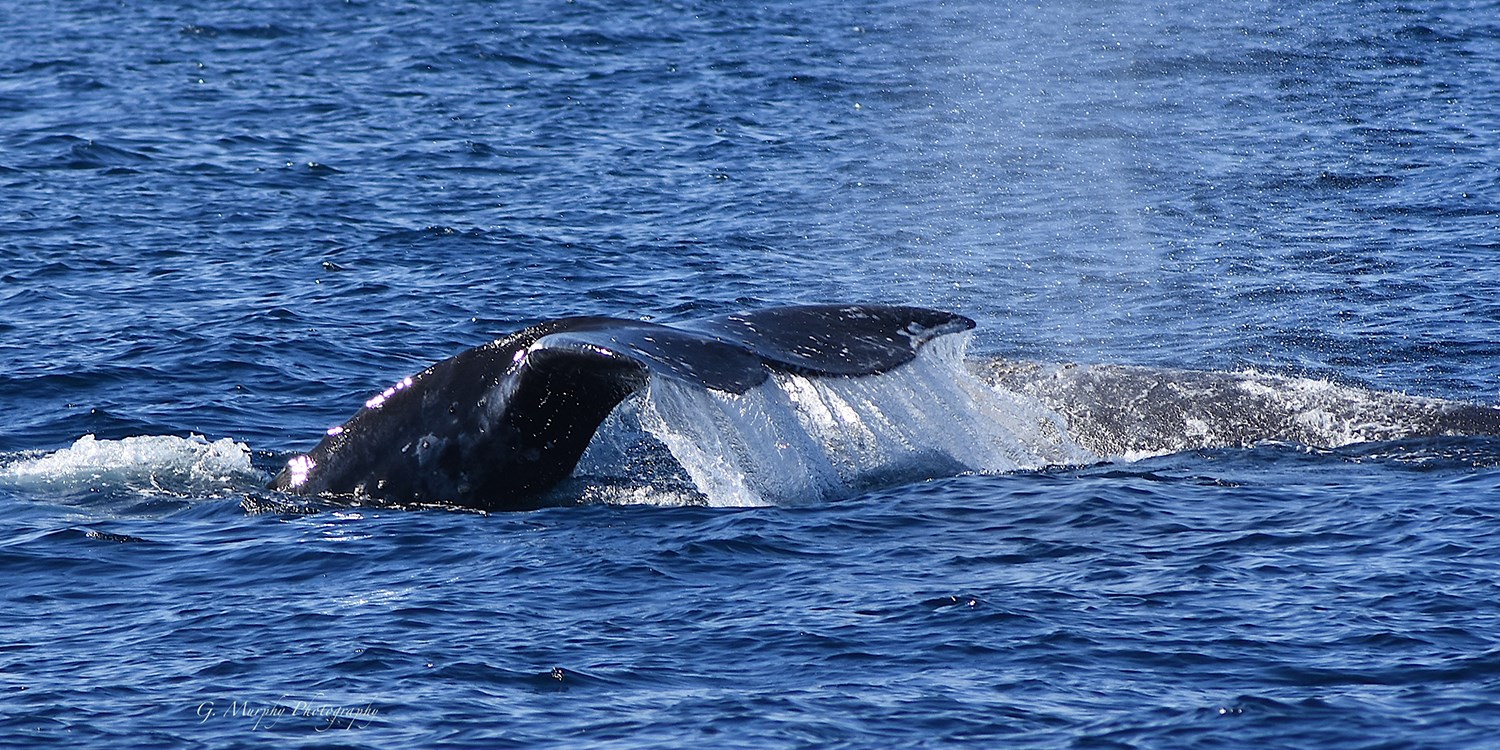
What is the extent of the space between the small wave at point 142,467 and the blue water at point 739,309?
0.05m

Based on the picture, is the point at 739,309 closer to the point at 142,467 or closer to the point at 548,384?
the point at 142,467

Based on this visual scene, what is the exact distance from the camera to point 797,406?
32.8 ft

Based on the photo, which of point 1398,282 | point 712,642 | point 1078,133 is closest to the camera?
point 712,642

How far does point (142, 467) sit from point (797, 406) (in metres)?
4.57

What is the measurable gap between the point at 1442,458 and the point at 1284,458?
2.87ft

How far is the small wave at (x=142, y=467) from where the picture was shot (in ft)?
38.4

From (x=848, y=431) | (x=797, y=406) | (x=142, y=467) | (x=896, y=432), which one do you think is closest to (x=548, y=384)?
(x=797, y=406)

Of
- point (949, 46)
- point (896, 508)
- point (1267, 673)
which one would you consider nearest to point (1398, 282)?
point (896, 508)

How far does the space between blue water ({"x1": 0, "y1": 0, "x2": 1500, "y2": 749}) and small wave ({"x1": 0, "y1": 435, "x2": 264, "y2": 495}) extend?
1.8 inches

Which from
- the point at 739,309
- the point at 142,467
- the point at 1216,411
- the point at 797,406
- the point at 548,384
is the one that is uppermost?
the point at 548,384

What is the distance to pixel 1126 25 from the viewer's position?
37.8 m

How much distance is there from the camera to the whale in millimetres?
8734

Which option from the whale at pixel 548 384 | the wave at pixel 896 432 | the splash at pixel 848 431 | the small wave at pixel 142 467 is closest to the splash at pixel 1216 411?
the wave at pixel 896 432

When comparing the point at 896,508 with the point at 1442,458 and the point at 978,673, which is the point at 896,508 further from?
the point at 1442,458
